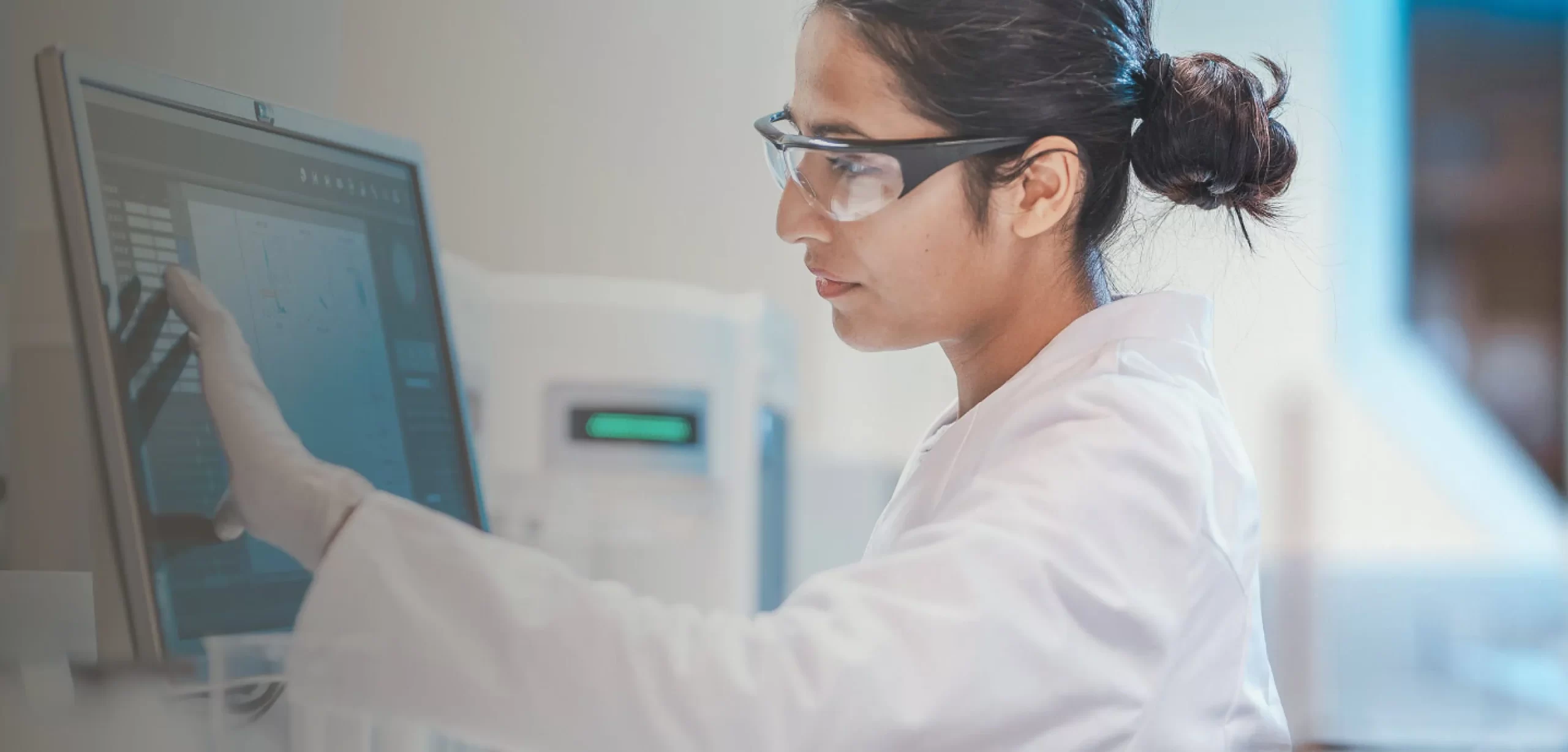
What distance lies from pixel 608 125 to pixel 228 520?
1.65 ft

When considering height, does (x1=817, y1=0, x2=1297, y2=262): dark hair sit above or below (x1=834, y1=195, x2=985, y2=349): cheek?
above

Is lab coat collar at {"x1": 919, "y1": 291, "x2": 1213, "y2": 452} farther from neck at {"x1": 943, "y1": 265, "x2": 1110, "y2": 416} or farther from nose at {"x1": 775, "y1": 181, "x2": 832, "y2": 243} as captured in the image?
nose at {"x1": 775, "y1": 181, "x2": 832, "y2": 243}

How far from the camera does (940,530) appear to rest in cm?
66

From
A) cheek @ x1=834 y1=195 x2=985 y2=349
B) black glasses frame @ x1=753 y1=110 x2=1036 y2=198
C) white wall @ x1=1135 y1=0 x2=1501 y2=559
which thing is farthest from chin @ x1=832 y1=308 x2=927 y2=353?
white wall @ x1=1135 y1=0 x2=1501 y2=559

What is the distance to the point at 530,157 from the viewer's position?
98 cm

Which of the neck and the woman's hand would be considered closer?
the woman's hand

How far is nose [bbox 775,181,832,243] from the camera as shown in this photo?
2.74 ft

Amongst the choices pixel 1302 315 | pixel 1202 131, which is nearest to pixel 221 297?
pixel 1202 131

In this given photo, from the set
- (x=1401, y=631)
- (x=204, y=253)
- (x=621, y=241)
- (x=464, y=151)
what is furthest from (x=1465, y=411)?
(x=204, y=253)

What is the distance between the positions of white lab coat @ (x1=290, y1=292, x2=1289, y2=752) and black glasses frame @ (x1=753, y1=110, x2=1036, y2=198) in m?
0.20

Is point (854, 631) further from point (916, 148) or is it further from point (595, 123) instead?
point (595, 123)

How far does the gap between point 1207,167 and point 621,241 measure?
1.59 feet

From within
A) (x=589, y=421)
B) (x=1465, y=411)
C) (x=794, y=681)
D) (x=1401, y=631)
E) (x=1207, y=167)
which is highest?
(x=1207, y=167)

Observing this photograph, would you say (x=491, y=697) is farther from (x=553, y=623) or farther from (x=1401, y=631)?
(x=1401, y=631)
